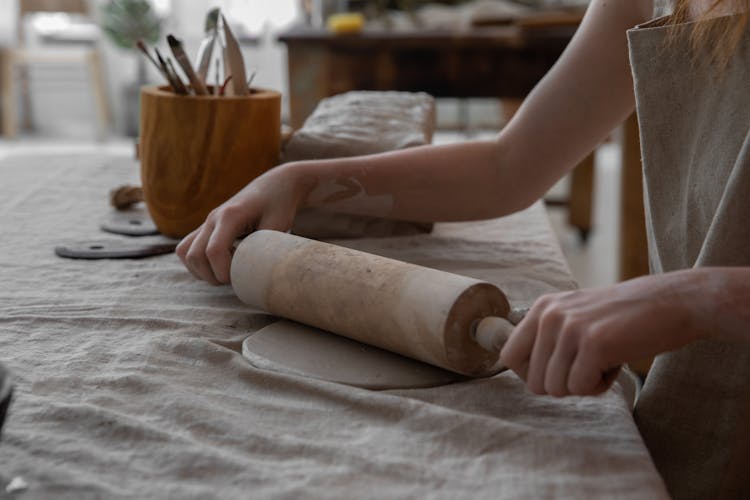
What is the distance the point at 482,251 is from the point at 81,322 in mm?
436

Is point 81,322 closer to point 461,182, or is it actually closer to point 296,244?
point 296,244

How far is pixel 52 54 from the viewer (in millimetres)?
4734

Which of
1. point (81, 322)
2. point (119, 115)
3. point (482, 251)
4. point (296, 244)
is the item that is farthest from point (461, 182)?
point (119, 115)

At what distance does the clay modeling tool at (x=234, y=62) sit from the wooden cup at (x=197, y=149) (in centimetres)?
3

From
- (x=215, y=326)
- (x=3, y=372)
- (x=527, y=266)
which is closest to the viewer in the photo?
(x=3, y=372)

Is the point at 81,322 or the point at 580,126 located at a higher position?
the point at 580,126

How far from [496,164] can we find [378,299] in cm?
35

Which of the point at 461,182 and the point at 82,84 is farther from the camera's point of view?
the point at 82,84

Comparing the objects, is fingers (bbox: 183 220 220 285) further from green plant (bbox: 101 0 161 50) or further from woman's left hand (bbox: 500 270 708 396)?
green plant (bbox: 101 0 161 50)

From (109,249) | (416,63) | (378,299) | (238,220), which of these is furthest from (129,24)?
(378,299)

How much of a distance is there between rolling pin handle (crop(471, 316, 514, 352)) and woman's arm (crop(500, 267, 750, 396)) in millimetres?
34

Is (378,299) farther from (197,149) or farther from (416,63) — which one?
(416,63)

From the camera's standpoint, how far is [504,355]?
58 centimetres

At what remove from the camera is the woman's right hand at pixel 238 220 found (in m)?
0.84
